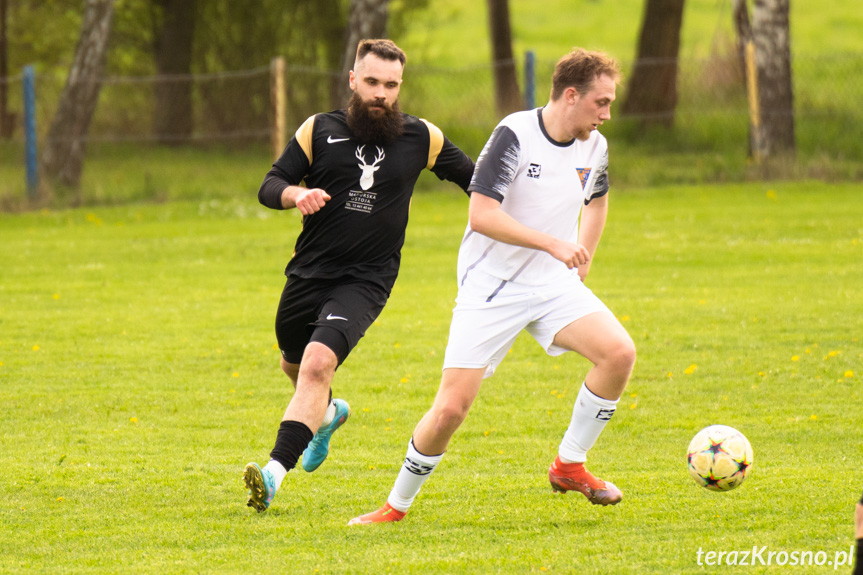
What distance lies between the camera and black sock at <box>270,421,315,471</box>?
5.26 metres

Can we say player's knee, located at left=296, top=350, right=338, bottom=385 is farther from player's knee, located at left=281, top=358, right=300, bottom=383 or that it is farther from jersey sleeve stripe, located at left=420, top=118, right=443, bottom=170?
jersey sleeve stripe, located at left=420, top=118, right=443, bottom=170

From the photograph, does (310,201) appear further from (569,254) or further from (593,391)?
(593,391)

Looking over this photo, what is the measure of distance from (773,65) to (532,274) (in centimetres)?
1553

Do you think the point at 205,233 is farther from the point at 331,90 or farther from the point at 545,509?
the point at 545,509

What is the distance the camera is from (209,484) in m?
5.96

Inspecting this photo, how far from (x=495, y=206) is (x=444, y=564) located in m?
1.50

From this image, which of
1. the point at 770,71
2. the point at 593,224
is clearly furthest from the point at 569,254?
the point at 770,71

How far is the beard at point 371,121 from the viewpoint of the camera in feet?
19.0

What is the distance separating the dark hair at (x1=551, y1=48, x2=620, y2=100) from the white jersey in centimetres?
21

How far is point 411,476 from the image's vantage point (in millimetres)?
5223

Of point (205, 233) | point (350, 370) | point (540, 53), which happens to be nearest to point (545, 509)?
point (350, 370)

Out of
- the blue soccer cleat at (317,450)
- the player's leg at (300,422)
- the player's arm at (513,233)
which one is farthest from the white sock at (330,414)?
the player's arm at (513,233)

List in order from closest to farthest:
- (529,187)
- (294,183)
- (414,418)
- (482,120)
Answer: (529,187)
(294,183)
(414,418)
(482,120)

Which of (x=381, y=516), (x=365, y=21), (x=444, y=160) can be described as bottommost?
(x=381, y=516)
